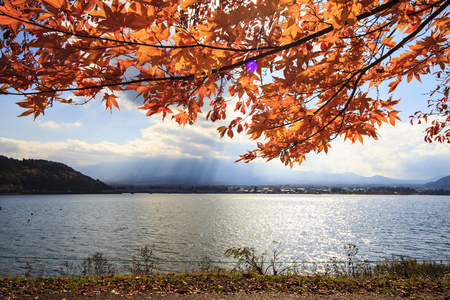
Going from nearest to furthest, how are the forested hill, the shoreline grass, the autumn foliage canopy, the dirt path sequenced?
the autumn foliage canopy < the dirt path < the shoreline grass < the forested hill

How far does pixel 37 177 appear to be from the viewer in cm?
12681

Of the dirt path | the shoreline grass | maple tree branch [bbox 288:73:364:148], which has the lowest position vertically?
the shoreline grass

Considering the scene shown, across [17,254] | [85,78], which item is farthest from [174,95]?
[17,254]

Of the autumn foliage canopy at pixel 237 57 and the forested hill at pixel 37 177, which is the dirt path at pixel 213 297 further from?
the forested hill at pixel 37 177

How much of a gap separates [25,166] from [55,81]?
155889 mm

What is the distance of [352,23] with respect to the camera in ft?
4.42

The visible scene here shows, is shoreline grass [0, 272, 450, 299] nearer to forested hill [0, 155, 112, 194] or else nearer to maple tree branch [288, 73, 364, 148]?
maple tree branch [288, 73, 364, 148]

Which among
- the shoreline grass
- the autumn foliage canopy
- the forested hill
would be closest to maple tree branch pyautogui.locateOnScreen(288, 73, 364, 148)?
the autumn foliage canopy

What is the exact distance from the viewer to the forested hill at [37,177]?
12225cm

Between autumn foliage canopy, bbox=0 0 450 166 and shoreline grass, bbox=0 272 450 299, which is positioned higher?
autumn foliage canopy, bbox=0 0 450 166

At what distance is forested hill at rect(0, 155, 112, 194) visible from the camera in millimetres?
122250

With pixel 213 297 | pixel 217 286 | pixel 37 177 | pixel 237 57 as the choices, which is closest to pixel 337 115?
pixel 237 57

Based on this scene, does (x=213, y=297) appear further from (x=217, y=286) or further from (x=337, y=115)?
(x=337, y=115)

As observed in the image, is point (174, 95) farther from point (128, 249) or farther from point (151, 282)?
point (128, 249)
